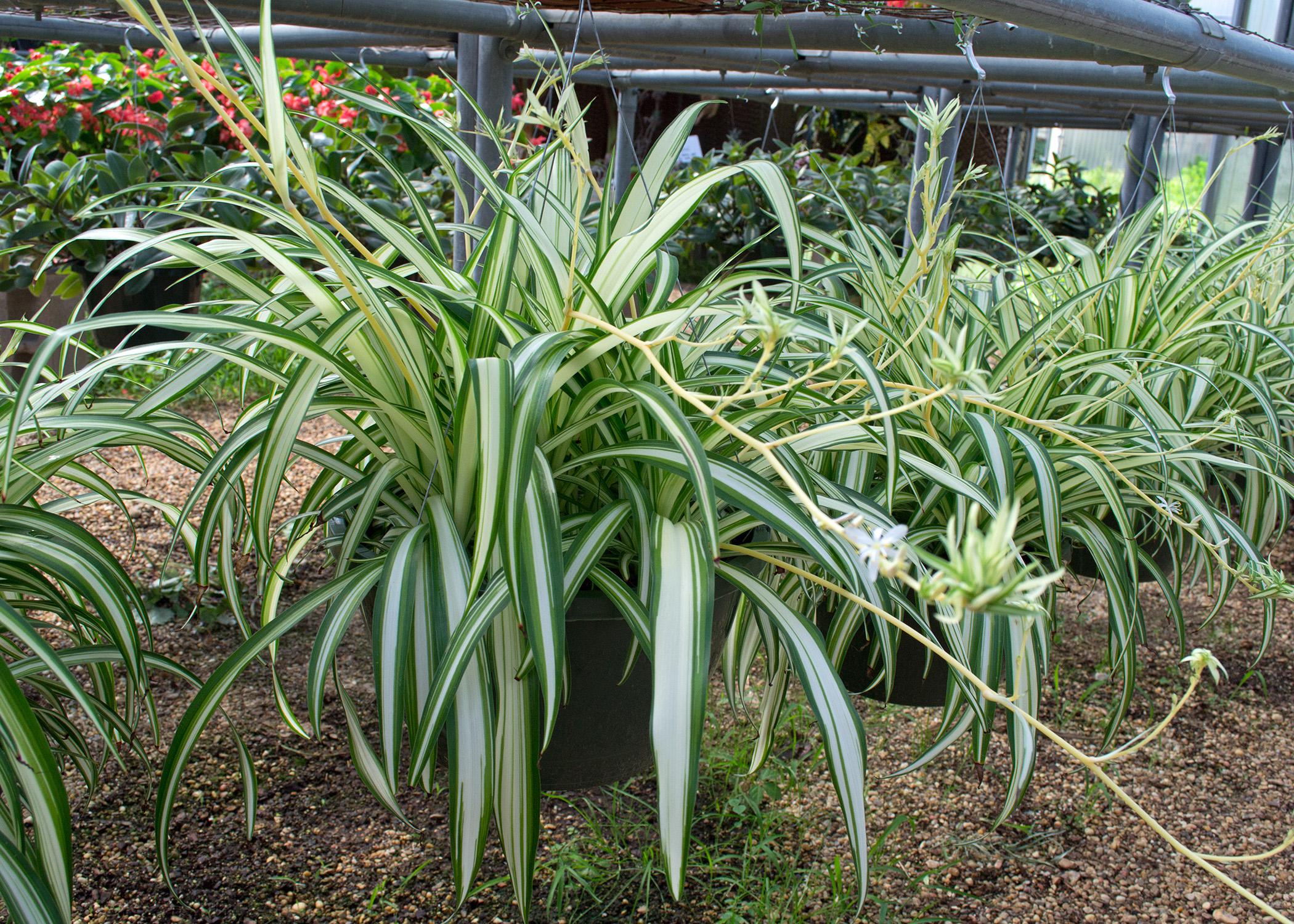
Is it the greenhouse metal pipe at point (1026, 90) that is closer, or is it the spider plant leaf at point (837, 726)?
the spider plant leaf at point (837, 726)

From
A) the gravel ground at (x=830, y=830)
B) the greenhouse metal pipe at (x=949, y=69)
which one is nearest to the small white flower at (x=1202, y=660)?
the gravel ground at (x=830, y=830)

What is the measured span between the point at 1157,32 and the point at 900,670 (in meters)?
0.78

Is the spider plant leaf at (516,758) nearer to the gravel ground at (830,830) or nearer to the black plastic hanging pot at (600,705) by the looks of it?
the black plastic hanging pot at (600,705)

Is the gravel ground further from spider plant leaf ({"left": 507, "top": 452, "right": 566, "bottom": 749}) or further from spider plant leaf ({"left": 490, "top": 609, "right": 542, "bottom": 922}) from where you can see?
spider plant leaf ({"left": 507, "top": 452, "right": 566, "bottom": 749})

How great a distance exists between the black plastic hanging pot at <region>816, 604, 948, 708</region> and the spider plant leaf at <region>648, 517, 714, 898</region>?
17.4 inches

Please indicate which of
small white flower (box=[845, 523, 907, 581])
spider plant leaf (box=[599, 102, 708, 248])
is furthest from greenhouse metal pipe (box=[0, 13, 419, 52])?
small white flower (box=[845, 523, 907, 581])

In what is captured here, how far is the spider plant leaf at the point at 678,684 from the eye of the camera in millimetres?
695

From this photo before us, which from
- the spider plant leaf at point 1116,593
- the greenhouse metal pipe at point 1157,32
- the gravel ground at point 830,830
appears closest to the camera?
the greenhouse metal pipe at point 1157,32

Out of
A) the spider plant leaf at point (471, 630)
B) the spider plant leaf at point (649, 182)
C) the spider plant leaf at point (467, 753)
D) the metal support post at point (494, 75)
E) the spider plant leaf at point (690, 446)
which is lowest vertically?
the spider plant leaf at point (467, 753)

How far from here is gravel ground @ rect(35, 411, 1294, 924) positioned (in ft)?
4.00

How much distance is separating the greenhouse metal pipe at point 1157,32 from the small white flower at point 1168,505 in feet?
1.57

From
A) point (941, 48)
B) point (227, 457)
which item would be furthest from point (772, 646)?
point (941, 48)

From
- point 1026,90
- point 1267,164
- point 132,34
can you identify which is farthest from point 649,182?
point 1267,164

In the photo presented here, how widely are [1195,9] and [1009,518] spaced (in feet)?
4.25
